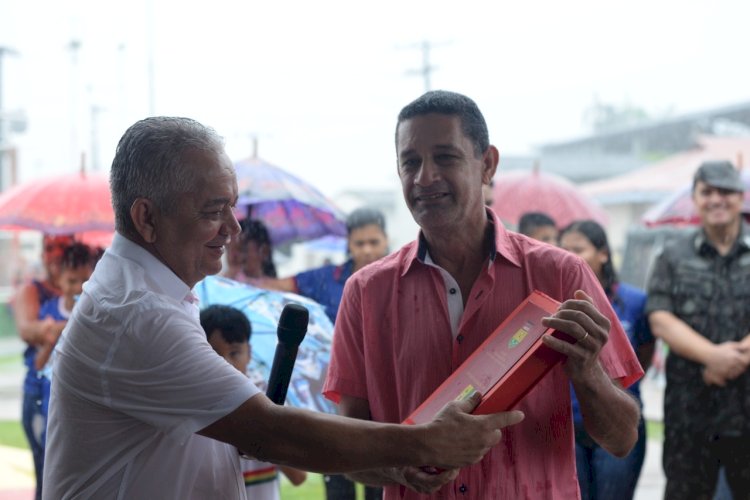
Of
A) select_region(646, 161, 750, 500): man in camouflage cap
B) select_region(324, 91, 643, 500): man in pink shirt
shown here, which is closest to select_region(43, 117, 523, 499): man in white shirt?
select_region(324, 91, 643, 500): man in pink shirt

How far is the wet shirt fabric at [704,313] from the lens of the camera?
4438 millimetres

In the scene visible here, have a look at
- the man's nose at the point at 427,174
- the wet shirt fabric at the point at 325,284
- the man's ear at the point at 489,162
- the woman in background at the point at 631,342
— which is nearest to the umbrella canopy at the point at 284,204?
the wet shirt fabric at the point at 325,284

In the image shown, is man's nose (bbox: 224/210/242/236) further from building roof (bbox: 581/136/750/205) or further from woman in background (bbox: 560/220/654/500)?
building roof (bbox: 581/136/750/205)

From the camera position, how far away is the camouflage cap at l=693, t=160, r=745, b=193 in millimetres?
4609

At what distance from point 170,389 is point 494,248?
1020 millimetres

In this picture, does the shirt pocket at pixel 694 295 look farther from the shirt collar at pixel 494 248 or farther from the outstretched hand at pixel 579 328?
the outstretched hand at pixel 579 328

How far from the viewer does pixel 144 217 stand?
1893mm

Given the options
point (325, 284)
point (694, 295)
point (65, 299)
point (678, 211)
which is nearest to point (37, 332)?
point (65, 299)

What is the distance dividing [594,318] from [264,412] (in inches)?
29.5

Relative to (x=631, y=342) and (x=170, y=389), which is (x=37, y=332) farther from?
(x=170, y=389)

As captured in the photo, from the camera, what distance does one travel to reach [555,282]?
237cm

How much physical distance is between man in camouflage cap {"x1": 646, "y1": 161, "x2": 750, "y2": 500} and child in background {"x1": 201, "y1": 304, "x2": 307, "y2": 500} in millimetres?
2034

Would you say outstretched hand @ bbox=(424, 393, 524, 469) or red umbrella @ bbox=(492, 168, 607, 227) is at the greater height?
outstretched hand @ bbox=(424, 393, 524, 469)

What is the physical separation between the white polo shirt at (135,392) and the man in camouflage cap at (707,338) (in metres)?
3.17
